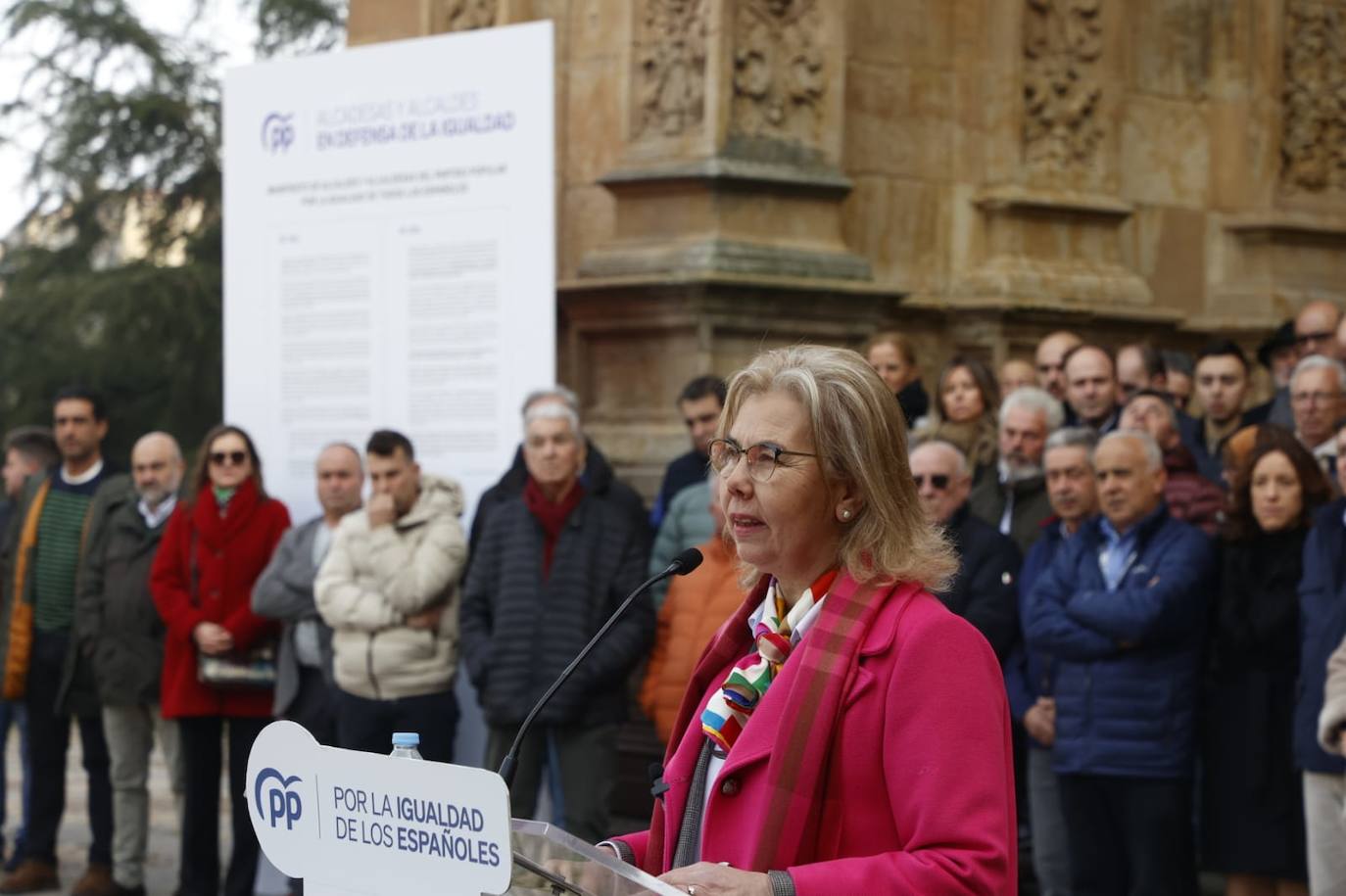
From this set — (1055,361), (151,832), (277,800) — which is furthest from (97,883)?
(277,800)

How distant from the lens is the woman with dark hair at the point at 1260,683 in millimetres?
6766

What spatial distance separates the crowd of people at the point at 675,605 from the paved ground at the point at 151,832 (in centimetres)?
15

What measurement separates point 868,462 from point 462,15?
25.4 feet

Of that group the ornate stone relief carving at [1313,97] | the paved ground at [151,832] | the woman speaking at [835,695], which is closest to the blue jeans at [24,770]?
the paved ground at [151,832]

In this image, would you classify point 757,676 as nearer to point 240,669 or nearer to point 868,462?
point 868,462

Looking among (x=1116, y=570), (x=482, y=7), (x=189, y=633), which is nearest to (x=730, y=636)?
(x=1116, y=570)

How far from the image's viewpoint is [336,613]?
8.26m

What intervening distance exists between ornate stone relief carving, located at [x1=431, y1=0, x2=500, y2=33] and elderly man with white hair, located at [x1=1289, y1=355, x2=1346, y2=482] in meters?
4.53

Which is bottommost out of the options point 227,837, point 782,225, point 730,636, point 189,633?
point 227,837

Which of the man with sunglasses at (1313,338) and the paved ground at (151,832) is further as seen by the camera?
the paved ground at (151,832)

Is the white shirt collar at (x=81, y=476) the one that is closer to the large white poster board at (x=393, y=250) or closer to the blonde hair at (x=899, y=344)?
the large white poster board at (x=393, y=250)

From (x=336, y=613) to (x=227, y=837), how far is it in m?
3.29

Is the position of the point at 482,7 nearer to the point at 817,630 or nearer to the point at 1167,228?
the point at 1167,228

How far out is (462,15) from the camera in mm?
10484
